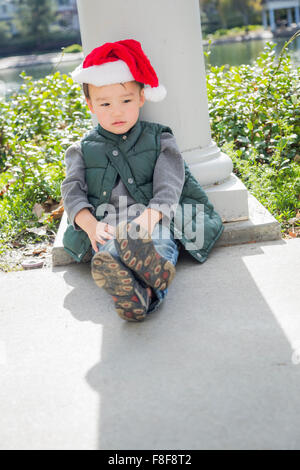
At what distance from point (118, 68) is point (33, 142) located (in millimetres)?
2344

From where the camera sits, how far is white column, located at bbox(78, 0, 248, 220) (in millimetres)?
2568

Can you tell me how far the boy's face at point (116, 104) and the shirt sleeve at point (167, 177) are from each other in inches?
7.9

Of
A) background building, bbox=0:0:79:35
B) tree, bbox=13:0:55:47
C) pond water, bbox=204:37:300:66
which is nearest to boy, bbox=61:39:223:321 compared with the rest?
pond water, bbox=204:37:300:66

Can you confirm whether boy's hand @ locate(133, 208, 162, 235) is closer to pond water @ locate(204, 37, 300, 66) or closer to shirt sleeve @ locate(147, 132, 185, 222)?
shirt sleeve @ locate(147, 132, 185, 222)

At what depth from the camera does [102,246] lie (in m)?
2.13

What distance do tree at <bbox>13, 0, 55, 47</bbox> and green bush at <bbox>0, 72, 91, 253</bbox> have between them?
487 inches

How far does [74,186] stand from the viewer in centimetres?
243

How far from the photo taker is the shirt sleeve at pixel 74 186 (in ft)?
7.80

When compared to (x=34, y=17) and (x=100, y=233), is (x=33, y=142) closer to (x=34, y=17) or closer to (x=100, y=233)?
(x=100, y=233)

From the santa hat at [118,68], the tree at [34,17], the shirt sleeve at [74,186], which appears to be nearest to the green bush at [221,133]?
the shirt sleeve at [74,186]

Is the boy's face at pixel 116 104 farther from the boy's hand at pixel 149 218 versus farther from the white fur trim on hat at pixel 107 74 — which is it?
the boy's hand at pixel 149 218

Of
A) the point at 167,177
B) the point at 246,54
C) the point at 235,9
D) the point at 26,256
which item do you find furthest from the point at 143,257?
the point at 235,9

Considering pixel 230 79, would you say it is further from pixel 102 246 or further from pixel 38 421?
pixel 38 421

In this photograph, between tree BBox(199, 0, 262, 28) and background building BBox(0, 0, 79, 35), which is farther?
tree BBox(199, 0, 262, 28)
